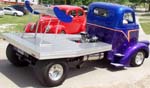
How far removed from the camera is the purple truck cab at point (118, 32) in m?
10.1

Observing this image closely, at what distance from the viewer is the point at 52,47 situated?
27.3 feet

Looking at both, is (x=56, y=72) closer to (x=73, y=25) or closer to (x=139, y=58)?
(x=139, y=58)

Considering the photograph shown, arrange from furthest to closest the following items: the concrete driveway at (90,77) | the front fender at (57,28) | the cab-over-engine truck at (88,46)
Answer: the front fender at (57,28)
the concrete driveway at (90,77)
the cab-over-engine truck at (88,46)

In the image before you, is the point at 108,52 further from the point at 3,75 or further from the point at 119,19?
the point at 3,75

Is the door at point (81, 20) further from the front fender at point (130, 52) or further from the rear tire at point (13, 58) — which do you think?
the rear tire at point (13, 58)

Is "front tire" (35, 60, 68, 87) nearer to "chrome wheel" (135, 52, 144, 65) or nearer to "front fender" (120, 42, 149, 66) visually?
"front fender" (120, 42, 149, 66)

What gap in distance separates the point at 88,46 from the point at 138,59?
2500mm

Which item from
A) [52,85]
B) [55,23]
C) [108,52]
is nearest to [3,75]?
[52,85]

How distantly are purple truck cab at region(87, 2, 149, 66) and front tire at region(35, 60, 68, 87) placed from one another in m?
2.11

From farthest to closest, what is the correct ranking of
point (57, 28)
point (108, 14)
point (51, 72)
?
point (57, 28) → point (108, 14) → point (51, 72)

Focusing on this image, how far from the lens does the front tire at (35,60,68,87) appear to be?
7871 millimetres

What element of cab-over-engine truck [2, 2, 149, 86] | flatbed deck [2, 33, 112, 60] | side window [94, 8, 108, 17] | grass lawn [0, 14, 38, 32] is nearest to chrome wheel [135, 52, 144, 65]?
cab-over-engine truck [2, 2, 149, 86]

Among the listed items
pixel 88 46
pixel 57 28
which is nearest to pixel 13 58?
pixel 88 46

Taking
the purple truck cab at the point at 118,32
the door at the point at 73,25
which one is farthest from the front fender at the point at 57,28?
the purple truck cab at the point at 118,32
